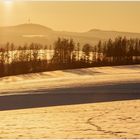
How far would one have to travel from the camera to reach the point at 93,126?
7.13 m

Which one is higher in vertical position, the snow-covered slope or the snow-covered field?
the snow-covered field

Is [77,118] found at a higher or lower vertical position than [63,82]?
higher

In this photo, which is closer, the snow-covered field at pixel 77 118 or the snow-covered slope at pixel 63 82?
the snow-covered field at pixel 77 118

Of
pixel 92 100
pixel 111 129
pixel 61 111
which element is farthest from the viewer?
pixel 92 100

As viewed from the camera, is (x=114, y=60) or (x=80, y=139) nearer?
(x=80, y=139)

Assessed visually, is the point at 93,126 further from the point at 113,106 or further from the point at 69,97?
the point at 69,97

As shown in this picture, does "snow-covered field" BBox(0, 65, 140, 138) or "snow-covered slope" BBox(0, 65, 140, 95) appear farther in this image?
"snow-covered slope" BBox(0, 65, 140, 95)

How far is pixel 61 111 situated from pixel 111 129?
3058 millimetres

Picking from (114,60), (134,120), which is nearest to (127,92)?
(134,120)

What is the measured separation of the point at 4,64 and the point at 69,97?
3251cm

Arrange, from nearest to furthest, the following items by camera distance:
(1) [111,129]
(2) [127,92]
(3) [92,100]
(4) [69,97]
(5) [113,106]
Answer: (1) [111,129], (5) [113,106], (3) [92,100], (4) [69,97], (2) [127,92]

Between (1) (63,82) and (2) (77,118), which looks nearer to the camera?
(2) (77,118)

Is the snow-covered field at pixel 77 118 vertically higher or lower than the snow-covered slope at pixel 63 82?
higher

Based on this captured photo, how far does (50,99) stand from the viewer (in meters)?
12.6
